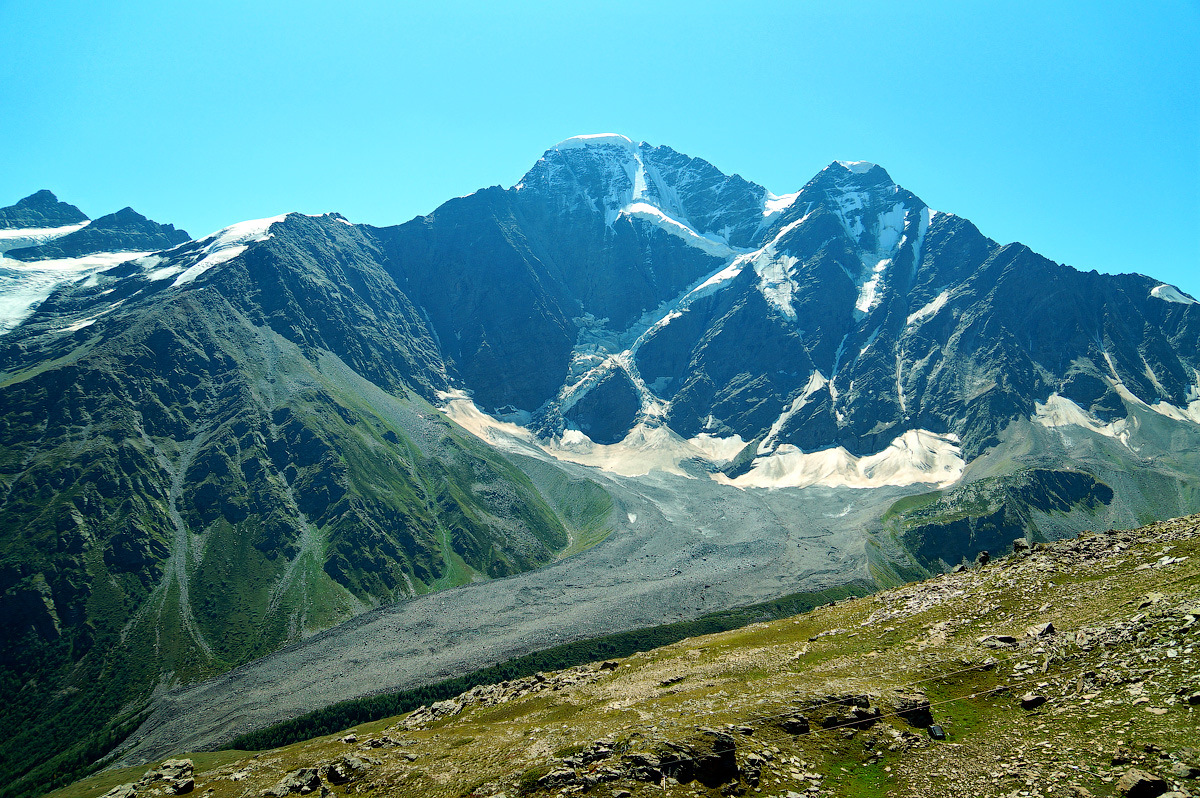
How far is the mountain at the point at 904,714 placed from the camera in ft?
94.4

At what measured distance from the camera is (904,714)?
115 feet

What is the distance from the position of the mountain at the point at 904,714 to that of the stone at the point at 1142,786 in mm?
108

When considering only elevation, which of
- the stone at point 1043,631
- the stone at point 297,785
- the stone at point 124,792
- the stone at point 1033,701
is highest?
the stone at point 1043,631

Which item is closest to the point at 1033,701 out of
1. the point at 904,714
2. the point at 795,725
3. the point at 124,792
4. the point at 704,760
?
the point at 904,714

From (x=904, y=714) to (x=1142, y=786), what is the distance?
12.2m

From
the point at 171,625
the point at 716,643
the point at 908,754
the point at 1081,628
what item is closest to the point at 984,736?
the point at 908,754

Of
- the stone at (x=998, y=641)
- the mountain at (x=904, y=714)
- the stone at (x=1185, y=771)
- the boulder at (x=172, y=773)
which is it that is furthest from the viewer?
the boulder at (x=172, y=773)

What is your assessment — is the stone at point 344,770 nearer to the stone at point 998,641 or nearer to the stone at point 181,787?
the stone at point 181,787

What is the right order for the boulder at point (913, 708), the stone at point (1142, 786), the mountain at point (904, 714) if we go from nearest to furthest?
the stone at point (1142, 786) < the mountain at point (904, 714) < the boulder at point (913, 708)

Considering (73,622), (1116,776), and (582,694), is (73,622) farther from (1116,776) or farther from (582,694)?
(1116,776)

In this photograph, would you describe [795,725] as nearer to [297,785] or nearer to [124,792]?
[297,785]

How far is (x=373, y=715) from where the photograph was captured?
13825 cm

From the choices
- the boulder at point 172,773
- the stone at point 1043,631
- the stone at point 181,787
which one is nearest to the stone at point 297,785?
the stone at point 181,787

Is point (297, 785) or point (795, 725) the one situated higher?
point (795, 725)
